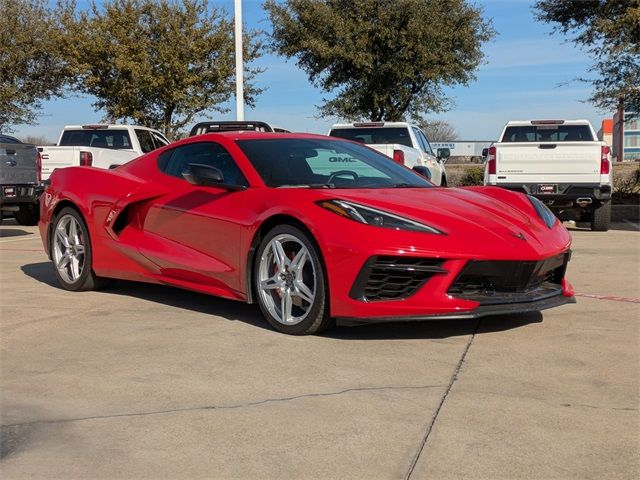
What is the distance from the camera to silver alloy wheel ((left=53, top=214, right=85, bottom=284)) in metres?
6.43

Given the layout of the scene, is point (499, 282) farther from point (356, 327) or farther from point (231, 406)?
point (231, 406)

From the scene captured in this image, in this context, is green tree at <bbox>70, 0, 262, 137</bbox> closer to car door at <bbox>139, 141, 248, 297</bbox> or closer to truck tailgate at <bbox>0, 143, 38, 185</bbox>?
truck tailgate at <bbox>0, 143, 38, 185</bbox>

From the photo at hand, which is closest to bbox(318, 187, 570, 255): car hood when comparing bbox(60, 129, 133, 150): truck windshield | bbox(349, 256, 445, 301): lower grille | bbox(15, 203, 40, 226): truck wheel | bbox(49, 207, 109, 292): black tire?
bbox(349, 256, 445, 301): lower grille

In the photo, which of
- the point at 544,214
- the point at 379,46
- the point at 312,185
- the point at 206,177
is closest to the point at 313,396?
the point at 312,185

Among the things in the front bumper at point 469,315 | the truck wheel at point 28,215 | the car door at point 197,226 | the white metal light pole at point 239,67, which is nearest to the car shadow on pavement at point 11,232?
the truck wheel at point 28,215

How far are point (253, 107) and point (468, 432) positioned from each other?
25.4 m

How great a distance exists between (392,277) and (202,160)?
2.06 meters

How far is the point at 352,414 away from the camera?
3342 mm

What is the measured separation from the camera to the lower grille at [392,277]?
4.40 metres

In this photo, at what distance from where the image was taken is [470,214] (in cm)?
477

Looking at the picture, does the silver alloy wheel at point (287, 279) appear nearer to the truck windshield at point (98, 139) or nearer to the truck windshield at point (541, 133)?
the truck windshield at point (541, 133)

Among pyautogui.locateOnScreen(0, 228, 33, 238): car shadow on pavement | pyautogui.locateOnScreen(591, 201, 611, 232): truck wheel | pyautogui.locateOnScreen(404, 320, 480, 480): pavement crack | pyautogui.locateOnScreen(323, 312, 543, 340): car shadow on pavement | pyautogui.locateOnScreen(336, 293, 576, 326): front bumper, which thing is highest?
pyautogui.locateOnScreen(591, 201, 611, 232): truck wheel

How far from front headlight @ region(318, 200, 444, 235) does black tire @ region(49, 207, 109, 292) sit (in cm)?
259

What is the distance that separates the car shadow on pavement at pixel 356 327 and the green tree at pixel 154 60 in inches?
733
